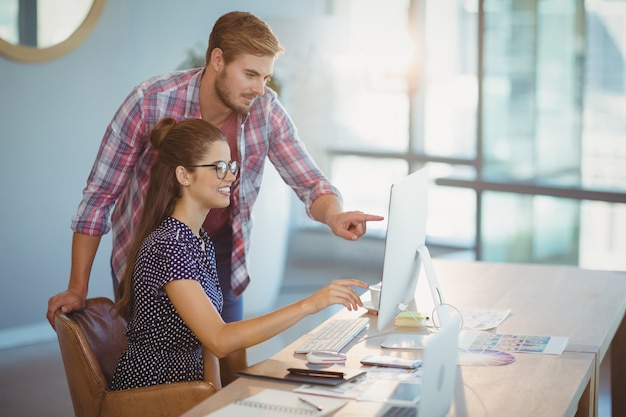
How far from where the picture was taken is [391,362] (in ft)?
7.89

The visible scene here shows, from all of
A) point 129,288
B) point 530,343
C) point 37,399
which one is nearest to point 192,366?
point 129,288

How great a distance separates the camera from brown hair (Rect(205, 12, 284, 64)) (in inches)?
118

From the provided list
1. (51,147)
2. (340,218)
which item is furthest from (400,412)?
(51,147)

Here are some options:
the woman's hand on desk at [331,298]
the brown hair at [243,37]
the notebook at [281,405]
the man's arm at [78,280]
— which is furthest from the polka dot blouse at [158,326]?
the brown hair at [243,37]

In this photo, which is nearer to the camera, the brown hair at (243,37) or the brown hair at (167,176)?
the brown hair at (167,176)

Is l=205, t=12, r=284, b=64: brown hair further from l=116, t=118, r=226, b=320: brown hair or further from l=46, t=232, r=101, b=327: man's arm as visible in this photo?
l=46, t=232, r=101, b=327: man's arm

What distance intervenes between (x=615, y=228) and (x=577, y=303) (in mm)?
2595

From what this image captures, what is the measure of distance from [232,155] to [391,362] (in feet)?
3.61

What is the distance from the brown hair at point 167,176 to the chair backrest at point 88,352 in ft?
0.25

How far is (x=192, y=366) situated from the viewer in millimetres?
2631

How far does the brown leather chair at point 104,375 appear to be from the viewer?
243 cm

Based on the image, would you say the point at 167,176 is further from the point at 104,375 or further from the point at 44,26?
the point at 44,26

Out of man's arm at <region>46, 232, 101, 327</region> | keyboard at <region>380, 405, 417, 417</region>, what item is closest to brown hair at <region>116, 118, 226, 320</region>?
man's arm at <region>46, 232, 101, 327</region>

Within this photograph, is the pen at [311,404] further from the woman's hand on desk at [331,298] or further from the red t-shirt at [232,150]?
the red t-shirt at [232,150]
